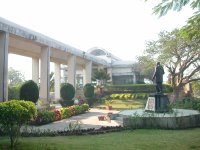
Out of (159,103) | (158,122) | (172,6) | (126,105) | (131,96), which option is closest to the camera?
(172,6)

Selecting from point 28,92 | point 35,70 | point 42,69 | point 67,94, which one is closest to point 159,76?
point 28,92

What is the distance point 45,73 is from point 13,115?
51.6 feet

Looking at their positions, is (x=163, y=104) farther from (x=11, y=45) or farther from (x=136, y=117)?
(x=11, y=45)

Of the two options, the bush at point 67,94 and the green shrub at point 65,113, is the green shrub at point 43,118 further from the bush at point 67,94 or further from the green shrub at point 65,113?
the bush at point 67,94

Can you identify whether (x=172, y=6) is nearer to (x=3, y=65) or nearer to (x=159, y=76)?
(x=159, y=76)

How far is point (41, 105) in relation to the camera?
2097 cm

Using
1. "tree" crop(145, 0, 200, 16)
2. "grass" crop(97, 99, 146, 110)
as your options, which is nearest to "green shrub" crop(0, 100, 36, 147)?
"tree" crop(145, 0, 200, 16)

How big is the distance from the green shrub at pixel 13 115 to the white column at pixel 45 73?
14.8 m

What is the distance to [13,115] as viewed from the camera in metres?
7.11

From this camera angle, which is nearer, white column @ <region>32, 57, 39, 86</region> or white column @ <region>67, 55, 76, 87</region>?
white column @ <region>32, 57, 39, 86</region>

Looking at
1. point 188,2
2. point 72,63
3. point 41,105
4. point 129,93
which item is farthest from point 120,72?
point 188,2

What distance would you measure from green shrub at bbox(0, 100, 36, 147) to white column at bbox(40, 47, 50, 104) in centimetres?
1485

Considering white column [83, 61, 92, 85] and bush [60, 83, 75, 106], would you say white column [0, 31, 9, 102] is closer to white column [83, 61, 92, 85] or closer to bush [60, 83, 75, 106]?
bush [60, 83, 75, 106]

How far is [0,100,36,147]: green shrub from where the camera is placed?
23.3ft
